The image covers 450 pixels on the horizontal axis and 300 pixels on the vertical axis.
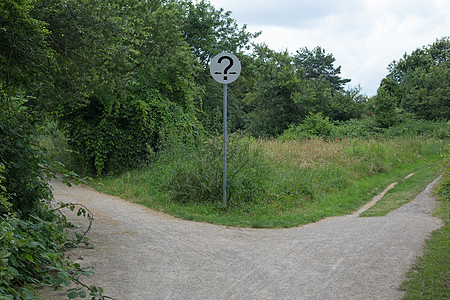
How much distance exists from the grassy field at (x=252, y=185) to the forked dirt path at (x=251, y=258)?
93 centimetres

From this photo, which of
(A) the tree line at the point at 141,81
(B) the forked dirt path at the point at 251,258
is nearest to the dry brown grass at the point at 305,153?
(A) the tree line at the point at 141,81

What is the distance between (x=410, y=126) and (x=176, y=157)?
26.3 m

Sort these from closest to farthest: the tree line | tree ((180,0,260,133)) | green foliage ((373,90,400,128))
→ the tree line → tree ((180,0,260,133)) → green foliage ((373,90,400,128))

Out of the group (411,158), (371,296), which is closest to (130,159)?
(371,296)

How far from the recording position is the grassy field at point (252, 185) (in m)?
9.20

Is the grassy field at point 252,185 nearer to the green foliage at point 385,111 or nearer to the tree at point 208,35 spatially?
the tree at point 208,35

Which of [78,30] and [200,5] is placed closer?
[78,30]

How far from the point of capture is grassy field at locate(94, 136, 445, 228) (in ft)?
30.2

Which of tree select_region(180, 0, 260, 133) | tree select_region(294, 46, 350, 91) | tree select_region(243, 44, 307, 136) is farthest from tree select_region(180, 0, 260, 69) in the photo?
tree select_region(294, 46, 350, 91)

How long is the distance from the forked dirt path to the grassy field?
0.93m

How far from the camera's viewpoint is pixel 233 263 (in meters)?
5.46

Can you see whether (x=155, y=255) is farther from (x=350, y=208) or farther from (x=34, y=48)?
(x=350, y=208)

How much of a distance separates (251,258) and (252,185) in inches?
179

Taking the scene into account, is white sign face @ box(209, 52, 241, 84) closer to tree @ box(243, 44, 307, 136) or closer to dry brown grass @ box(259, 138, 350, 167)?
dry brown grass @ box(259, 138, 350, 167)
